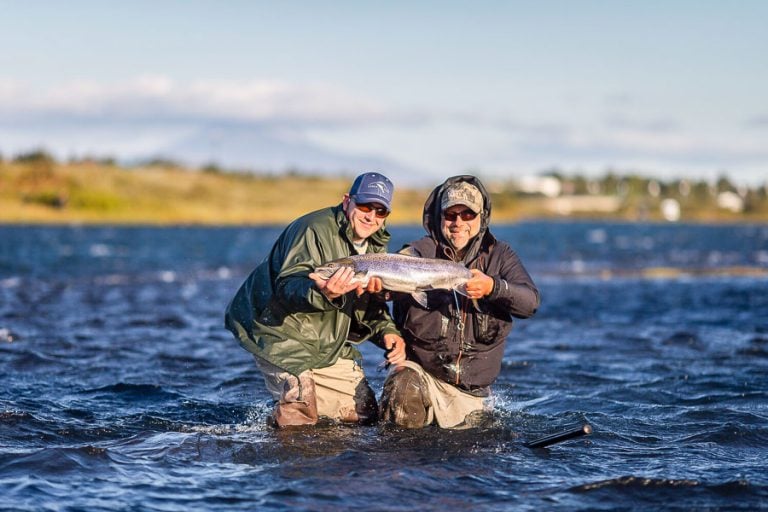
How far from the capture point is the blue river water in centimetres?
729

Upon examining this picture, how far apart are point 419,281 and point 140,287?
20.9 meters

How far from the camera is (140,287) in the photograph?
90.7ft

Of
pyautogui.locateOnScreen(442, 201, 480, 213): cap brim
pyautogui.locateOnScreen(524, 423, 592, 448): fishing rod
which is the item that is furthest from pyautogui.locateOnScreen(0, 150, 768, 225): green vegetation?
pyautogui.locateOnScreen(524, 423, 592, 448): fishing rod

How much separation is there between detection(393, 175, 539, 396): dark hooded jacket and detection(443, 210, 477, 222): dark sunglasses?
0.26 ft

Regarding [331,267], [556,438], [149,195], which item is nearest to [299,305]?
[331,267]

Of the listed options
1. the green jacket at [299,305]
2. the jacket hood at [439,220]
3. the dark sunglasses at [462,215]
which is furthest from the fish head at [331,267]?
the dark sunglasses at [462,215]

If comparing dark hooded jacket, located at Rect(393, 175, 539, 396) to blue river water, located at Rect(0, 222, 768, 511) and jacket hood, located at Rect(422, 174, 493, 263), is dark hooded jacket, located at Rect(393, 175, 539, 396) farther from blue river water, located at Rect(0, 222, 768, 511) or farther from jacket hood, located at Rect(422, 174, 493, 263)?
blue river water, located at Rect(0, 222, 768, 511)

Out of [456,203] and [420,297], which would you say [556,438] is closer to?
[420,297]

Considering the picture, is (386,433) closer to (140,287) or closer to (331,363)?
(331,363)

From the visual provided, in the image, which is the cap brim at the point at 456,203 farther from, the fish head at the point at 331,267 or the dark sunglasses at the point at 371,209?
the fish head at the point at 331,267

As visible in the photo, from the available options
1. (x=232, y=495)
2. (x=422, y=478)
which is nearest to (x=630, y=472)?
(x=422, y=478)

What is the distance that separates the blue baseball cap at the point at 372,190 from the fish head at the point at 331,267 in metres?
0.65

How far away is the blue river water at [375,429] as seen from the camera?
23.9ft

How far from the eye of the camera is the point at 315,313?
27.9ft
